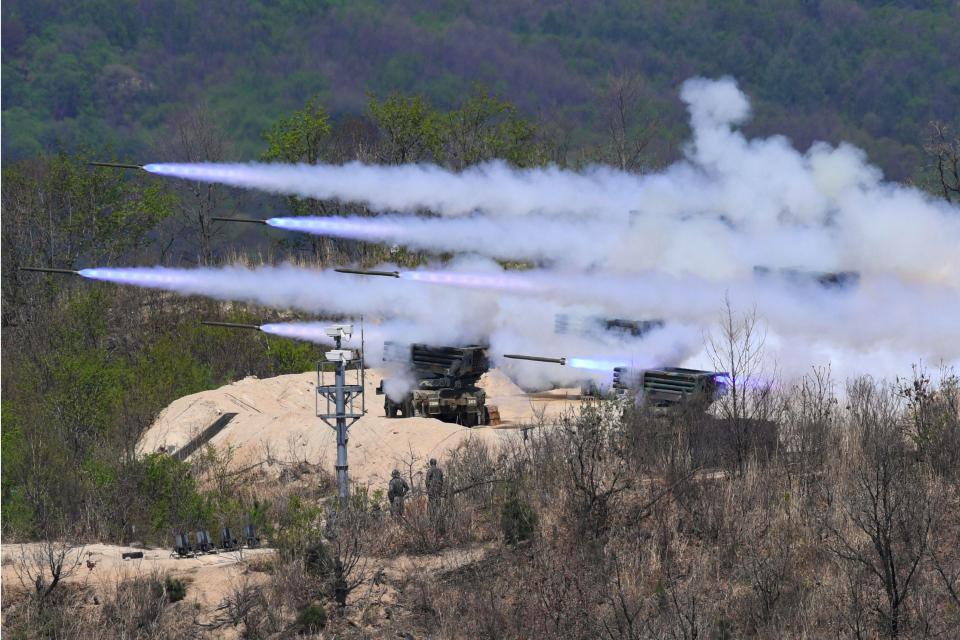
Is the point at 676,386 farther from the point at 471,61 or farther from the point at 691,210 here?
the point at 471,61

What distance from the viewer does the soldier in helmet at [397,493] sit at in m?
38.9

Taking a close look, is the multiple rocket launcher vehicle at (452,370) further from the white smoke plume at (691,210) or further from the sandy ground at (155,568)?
the sandy ground at (155,568)

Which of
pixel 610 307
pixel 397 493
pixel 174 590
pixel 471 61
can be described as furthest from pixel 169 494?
pixel 471 61

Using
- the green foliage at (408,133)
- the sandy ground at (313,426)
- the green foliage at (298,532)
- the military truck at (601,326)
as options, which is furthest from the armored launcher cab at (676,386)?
the green foliage at (408,133)

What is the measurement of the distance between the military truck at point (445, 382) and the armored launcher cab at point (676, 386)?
4161 millimetres

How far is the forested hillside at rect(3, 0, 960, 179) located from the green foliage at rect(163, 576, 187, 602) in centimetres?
9343

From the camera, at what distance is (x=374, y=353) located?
50.4 meters

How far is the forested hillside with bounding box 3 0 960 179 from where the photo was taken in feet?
474

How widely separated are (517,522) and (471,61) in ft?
Answer: 397

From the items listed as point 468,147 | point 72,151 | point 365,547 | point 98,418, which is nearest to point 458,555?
point 365,547

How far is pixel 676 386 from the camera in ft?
149

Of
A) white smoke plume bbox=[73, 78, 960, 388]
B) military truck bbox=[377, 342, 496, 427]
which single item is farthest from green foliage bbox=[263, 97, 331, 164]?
military truck bbox=[377, 342, 496, 427]

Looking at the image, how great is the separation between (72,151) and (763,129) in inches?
1942

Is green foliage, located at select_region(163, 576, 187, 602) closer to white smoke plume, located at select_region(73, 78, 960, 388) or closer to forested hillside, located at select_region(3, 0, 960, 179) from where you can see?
white smoke plume, located at select_region(73, 78, 960, 388)
